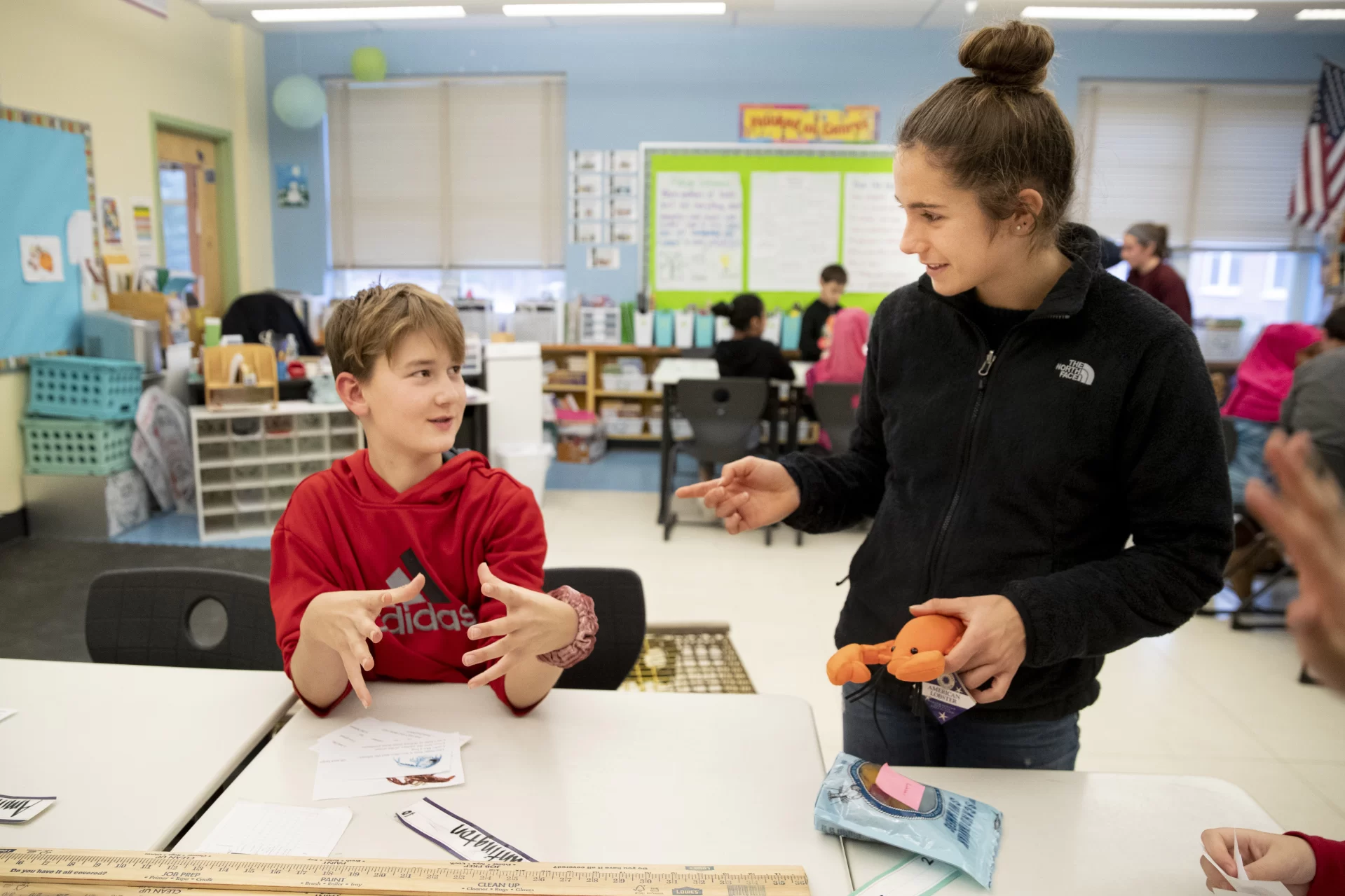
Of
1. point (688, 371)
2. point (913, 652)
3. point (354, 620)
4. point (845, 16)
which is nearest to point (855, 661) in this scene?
point (913, 652)

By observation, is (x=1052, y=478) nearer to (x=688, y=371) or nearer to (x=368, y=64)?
(x=688, y=371)

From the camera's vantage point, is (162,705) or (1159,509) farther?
(162,705)

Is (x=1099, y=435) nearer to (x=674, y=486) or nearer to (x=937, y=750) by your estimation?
(x=937, y=750)

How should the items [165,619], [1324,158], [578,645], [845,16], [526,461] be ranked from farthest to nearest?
[1324,158]
[845,16]
[526,461]
[165,619]
[578,645]

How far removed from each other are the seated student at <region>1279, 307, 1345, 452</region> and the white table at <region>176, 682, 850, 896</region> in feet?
8.44

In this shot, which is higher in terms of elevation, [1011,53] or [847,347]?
[1011,53]

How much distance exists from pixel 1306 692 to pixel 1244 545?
3.47ft

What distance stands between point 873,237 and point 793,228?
0.59 metres

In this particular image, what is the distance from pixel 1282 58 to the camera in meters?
6.52

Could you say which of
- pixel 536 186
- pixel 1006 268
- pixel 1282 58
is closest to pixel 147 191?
pixel 536 186

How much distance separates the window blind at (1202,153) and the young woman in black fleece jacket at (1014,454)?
6.27m

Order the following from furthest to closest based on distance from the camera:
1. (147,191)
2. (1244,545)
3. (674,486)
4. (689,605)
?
(674,486) < (147,191) < (1244,545) < (689,605)

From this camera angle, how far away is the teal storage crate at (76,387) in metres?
4.39

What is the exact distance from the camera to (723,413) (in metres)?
4.68
